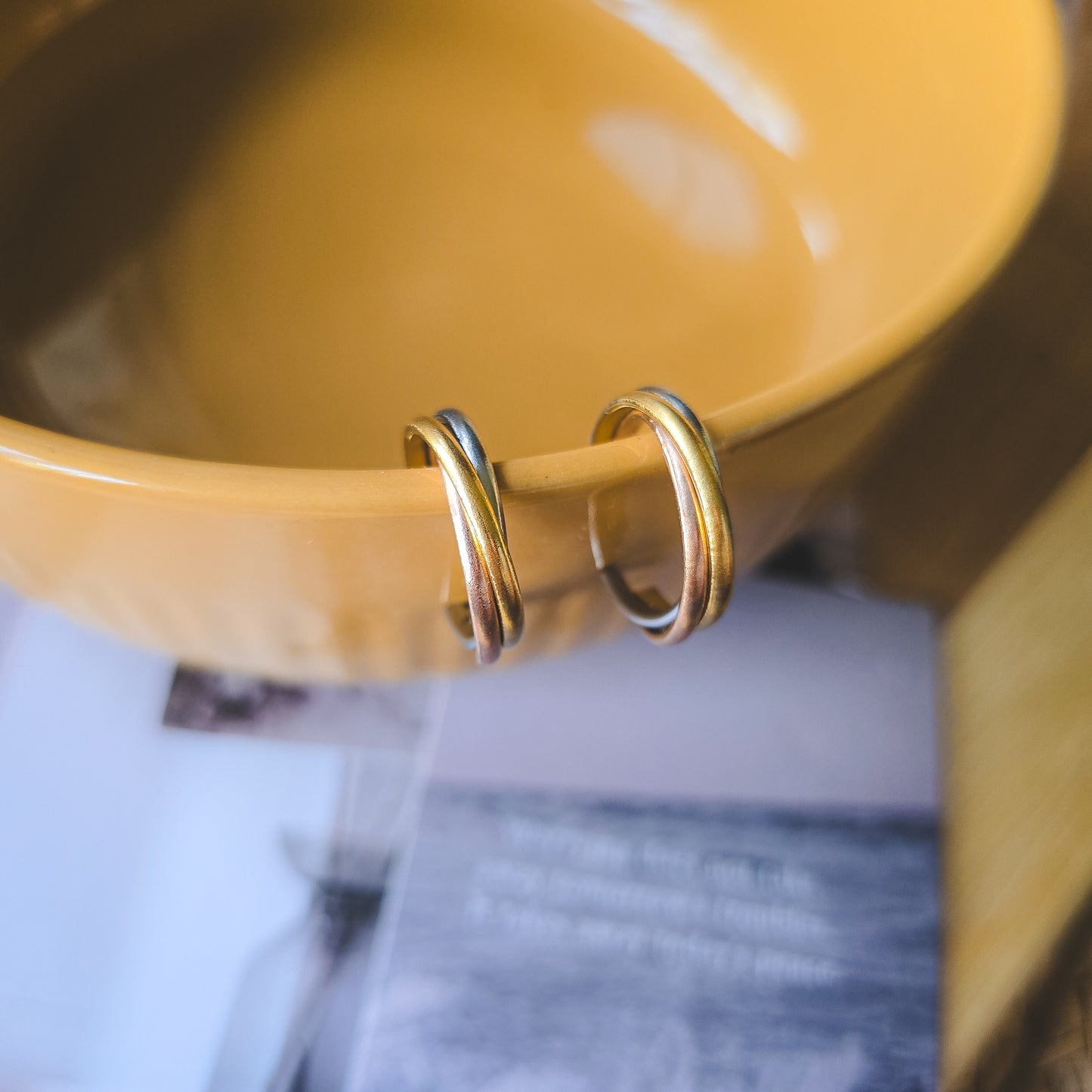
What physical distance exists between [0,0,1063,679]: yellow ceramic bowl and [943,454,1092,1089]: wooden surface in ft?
0.51

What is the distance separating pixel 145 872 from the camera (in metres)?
0.31

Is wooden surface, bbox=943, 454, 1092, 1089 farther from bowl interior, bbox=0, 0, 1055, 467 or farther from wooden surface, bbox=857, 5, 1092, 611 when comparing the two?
bowl interior, bbox=0, 0, 1055, 467

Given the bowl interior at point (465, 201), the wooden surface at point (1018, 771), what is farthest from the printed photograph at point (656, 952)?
the bowl interior at point (465, 201)

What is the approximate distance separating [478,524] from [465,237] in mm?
214

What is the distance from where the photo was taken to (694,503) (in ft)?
0.60

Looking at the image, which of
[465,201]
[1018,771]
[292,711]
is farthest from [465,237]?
[1018,771]

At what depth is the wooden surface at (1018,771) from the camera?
1.07 feet

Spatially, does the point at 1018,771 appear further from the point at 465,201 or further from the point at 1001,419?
the point at 465,201

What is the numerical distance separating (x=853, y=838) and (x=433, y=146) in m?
0.30

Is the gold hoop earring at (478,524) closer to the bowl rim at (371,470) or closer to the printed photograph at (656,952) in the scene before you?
the bowl rim at (371,470)

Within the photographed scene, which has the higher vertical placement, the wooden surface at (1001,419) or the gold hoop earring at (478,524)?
the wooden surface at (1001,419)

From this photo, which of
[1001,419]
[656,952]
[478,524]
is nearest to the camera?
[478,524]

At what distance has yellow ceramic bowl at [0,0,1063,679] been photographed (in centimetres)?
23

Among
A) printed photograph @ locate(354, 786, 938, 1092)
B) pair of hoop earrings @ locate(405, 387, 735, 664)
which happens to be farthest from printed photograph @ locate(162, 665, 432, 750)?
pair of hoop earrings @ locate(405, 387, 735, 664)
